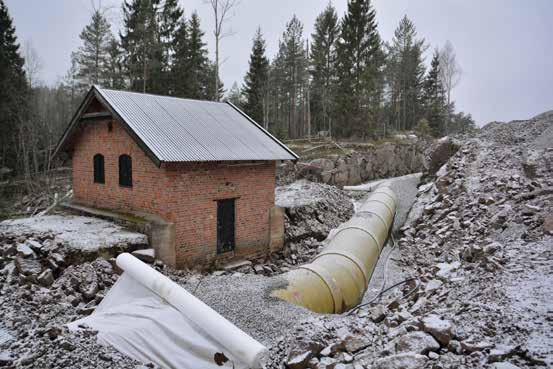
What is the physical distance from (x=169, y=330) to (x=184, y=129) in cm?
791

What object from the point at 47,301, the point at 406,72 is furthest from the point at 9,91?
the point at 406,72

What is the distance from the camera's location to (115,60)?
98.2 ft

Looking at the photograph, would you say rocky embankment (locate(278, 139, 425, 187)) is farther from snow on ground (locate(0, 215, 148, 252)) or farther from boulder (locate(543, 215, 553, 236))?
boulder (locate(543, 215, 553, 236))

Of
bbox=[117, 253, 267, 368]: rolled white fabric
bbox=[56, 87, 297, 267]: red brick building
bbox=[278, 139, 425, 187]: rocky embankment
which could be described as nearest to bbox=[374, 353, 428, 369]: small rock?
bbox=[117, 253, 267, 368]: rolled white fabric

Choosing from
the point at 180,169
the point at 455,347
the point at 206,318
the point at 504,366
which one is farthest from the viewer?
the point at 180,169

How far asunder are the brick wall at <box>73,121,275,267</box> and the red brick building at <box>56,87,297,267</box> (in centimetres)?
3

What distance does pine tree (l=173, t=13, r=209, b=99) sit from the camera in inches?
1164

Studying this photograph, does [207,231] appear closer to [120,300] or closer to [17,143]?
[120,300]

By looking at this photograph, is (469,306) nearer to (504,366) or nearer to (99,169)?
(504,366)

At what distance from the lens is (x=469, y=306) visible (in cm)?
496

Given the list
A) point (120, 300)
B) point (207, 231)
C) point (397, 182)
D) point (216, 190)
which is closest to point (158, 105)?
point (216, 190)

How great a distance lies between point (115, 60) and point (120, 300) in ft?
96.2

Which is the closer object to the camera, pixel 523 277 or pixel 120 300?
pixel 523 277

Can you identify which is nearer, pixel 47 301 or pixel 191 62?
pixel 47 301
